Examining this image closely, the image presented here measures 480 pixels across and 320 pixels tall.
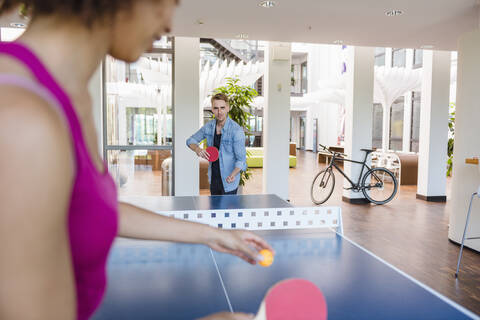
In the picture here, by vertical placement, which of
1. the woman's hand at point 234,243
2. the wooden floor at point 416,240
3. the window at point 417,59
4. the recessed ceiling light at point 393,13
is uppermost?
the window at point 417,59

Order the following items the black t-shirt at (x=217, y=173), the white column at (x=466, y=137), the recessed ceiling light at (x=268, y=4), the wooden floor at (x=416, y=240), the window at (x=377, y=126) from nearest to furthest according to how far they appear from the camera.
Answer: the wooden floor at (x=416, y=240)
the black t-shirt at (x=217, y=173)
the white column at (x=466, y=137)
the recessed ceiling light at (x=268, y=4)
the window at (x=377, y=126)

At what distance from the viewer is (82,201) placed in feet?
1.57

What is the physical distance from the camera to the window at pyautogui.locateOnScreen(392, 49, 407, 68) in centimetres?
1540

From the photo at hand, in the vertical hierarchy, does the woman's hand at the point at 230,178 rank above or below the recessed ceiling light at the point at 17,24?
below

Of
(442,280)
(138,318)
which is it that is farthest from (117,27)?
(442,280)

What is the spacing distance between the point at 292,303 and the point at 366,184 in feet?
22.9

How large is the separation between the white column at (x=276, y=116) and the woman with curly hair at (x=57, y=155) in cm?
662

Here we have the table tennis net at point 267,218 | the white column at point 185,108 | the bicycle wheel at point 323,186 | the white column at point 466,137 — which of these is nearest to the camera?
the table tennis net at point 267,218

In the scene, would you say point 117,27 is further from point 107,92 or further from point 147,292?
point 107,92

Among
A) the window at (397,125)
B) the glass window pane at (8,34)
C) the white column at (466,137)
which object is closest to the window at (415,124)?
the window at (397,125)

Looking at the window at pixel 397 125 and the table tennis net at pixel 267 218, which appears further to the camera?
the window at pixel 397 125

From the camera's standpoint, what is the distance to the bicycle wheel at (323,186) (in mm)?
7359

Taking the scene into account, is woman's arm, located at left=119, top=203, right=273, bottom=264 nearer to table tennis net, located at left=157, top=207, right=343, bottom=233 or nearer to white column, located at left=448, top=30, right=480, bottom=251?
table tennis net, located at left=157, top=207, right=343, bottom=233

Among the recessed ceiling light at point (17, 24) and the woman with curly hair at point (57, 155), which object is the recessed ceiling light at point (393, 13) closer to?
the recessed ceiling light at point (17, 24)
